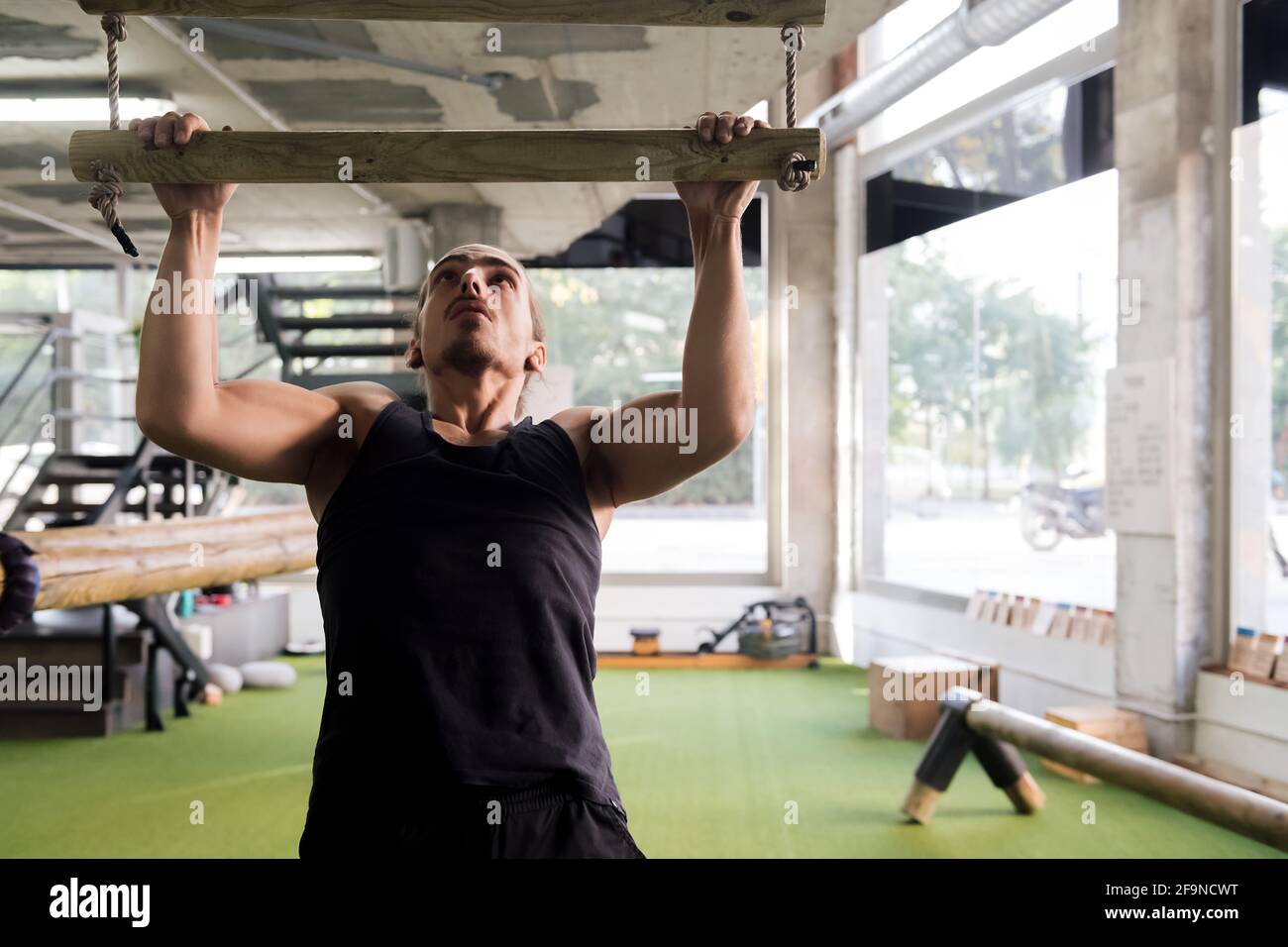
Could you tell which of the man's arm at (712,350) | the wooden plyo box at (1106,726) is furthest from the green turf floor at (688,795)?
the man's arm at (712,350)

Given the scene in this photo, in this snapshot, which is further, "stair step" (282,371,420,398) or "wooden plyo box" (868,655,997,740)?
"stair step" (282,371,420,398)

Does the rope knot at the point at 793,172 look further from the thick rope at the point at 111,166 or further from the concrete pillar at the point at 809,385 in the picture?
the concrete pillar at the point at 809,385

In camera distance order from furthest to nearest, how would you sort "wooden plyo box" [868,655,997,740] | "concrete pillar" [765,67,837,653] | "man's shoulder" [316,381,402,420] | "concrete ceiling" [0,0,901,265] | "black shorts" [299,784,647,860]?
"concrete pillar" [765,67,837,653]
"wooden plyo box" [868,655,997,740]
"concrete ceiling" [0,0,901,265]
"man's shoulder" [316,381,402,420]
"black shorts" [299,784,647,860]

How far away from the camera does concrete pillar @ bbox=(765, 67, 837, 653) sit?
8.66m

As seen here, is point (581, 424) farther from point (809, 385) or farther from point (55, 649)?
point (809, 385)

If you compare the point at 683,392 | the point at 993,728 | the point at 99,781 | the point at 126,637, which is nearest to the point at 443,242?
the point at 126,637

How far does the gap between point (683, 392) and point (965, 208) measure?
6221 millimetres

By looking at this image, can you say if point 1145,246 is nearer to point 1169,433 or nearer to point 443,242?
point 1169,433

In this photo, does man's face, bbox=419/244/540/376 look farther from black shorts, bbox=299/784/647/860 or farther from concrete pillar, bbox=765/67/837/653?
concrete pillar, bbox=765/67/837/653

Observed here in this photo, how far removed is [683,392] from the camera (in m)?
1.53

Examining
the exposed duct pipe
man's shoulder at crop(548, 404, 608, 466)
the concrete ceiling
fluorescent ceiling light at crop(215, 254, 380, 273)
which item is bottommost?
man's shoulder at crop(548, 404, 608, 466)

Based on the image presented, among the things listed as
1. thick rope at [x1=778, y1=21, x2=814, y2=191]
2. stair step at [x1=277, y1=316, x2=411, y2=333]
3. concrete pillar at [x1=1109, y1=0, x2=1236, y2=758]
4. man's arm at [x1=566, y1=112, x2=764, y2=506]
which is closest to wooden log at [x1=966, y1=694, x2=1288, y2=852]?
concrete pillar at [x1=1109, y1=0, x2=1236, y2=758]

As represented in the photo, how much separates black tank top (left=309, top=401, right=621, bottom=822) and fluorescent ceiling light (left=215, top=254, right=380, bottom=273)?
7744 millimetres

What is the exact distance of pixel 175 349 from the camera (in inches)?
54.9
